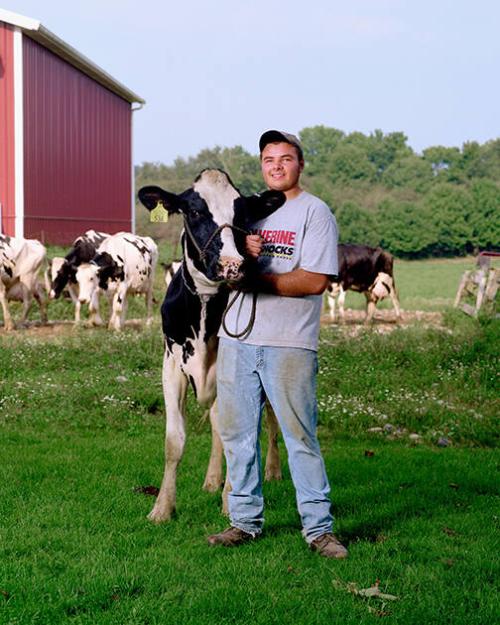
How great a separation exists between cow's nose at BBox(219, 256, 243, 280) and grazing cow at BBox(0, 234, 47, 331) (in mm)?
13922

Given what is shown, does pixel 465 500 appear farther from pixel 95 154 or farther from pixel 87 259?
pixel 95 154

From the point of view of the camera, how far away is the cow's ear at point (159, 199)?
19.3ft

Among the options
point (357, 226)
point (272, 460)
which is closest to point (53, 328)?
point (272, 460)

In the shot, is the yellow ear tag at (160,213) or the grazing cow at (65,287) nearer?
the yellow ear tag at (160,213)

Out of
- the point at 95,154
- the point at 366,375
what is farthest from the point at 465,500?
the point at 95,154

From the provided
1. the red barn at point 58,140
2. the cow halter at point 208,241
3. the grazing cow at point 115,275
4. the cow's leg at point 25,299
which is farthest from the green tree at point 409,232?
the cow halter at point 208,241

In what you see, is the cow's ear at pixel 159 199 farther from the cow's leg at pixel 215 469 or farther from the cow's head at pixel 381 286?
Result: the cow's head at pixel 381 286

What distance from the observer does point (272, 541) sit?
18.6 feet

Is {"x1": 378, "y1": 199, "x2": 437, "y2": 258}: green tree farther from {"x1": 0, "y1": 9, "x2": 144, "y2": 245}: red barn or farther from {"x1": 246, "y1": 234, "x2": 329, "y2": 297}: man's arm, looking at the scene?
{"x1": 246, "y1": 234, "x2": 329, "y2": 297}: man's arm

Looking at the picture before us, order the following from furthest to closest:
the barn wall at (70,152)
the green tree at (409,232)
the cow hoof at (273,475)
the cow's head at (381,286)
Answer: the green tree at (409,232)
the barn wall at (70,152)
the cow's head at (381,286)
the cow hoof at (273,475)

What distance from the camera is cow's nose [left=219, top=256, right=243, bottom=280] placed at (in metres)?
5.28

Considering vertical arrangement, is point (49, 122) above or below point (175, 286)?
above

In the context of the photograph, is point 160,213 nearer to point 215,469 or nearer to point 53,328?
point 215,469

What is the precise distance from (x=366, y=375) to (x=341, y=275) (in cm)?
956
